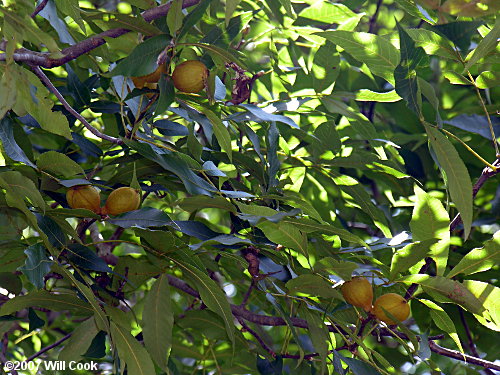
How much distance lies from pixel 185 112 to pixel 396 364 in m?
0.97

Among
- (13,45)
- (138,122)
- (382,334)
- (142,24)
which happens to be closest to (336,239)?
(382,334)

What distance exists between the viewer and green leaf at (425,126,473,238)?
36.9 inches

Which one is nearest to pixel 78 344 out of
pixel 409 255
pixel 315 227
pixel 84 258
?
pixel 84 258

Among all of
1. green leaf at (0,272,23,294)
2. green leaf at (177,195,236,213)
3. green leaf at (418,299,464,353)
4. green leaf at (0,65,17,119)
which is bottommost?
green leaf at (0,272,23,294)

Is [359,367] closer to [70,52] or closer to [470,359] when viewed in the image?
[470,359]

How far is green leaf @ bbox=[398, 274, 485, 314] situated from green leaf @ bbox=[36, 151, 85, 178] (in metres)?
0.56

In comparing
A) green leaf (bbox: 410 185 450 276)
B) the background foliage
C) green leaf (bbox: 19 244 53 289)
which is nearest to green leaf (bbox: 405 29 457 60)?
the background foliage

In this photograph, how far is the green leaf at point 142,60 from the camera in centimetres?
85

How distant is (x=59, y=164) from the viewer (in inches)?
39.5

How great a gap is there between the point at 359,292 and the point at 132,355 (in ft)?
1.25

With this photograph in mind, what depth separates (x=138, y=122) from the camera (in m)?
1.00

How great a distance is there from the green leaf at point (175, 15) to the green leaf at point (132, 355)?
19.2 inches

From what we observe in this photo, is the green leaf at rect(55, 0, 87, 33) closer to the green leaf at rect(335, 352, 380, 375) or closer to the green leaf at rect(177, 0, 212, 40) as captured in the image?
the green leaf at rect(177, 0, 212, 40)

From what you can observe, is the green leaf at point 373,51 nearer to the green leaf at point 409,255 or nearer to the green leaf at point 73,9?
the green leaf at point 409,255
